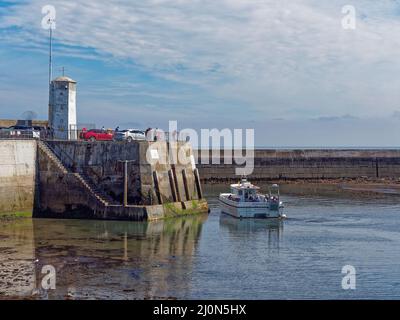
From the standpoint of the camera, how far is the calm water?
24859 mm

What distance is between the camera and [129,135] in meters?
47.1

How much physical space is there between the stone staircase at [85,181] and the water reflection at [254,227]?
800 cm

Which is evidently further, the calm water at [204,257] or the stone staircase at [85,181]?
the stone staircase at [85,181]

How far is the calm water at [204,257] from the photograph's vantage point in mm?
24859

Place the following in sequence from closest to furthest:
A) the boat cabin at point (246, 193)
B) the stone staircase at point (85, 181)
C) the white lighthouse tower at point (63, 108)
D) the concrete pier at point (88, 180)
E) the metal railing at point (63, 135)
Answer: the concrete pier at point (88, 180) < the stone staircase at point (85, 181) < the metal railing at point (63, 135) < the white lighthouse tower at point (63, 108) < the boat cabin at point (246, 193)

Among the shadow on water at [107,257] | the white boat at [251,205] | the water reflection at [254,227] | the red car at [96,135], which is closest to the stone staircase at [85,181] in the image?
the shadow on water at [107,257]

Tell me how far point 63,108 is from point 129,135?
5.33 metres

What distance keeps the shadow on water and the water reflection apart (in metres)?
2.28

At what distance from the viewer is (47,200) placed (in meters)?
43.1

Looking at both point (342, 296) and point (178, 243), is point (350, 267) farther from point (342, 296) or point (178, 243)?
point (178, 243)

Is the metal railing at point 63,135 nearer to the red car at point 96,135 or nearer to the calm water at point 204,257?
the red car at point 96,135

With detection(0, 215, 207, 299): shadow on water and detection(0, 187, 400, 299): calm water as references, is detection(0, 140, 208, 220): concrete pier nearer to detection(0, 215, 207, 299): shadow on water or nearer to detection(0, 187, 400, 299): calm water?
detection(0, 215, 207, 299): shadow on water

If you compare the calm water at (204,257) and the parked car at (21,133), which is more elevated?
the parked car at (21,133)
